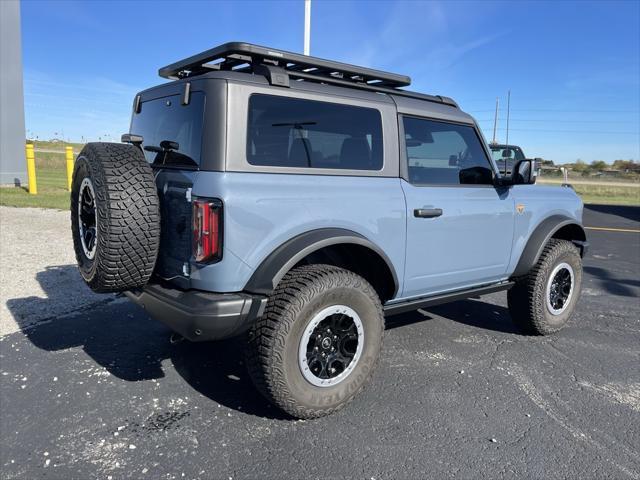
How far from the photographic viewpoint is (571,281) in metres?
4.62

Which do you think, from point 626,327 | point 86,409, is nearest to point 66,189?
point 86,409

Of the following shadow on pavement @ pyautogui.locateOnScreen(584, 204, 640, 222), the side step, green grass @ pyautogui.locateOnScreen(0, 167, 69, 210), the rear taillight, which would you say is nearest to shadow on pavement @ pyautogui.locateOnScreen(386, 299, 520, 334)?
the side step

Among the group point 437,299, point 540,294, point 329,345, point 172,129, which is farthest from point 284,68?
point 540,294

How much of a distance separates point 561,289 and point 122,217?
12.8 ft

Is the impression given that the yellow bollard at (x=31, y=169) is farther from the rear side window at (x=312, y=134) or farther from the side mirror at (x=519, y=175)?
the side mirror at (x=519, y=175)

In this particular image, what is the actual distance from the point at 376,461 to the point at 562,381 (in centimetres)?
177

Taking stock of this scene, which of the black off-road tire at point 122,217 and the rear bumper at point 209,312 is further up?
the black off-road tire at point 122,217

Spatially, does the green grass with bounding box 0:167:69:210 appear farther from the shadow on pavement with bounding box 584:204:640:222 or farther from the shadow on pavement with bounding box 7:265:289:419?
the shadow on pavement with bounding box 584:204:640:222

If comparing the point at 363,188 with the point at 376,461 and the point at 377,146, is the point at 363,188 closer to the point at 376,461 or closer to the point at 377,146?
the point at 377,146

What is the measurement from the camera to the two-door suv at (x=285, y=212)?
8.64 feet

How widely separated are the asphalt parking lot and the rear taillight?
3.44ft

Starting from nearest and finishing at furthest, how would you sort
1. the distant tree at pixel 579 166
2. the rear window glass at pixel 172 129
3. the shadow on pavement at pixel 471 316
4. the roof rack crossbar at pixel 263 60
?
the rear window glass at pixel 172 129 < the roof rack crossbar at pixel 263 60 < the shadow on pavement at pixel 471 316 < the distant tree at pixel 579 166

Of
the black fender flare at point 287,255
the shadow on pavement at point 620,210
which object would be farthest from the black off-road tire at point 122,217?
the shadow on pavement at point 620,210

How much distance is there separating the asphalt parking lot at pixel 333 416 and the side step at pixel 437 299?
49cm
